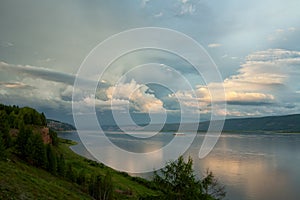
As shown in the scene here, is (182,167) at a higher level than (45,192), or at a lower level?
higher

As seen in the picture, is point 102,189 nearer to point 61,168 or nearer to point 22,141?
point 61,168

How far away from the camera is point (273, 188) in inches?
2265

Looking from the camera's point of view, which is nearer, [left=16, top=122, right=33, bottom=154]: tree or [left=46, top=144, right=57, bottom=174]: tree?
[left=46, top=144, right=57, bottom=174]: tree

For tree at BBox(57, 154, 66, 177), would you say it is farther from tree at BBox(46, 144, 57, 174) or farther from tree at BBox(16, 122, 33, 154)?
tree at BBox(16, 122, 33, 154)

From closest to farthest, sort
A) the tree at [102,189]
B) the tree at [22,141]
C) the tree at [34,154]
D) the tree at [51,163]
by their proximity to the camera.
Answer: the tree at [102,189]
the tree at [51,163]
the tree at [34,154]
the tree at [22,141]

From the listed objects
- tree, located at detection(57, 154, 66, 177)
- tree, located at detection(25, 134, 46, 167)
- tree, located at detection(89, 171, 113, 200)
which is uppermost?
tree, located at detection(25, 134, 46, 167)

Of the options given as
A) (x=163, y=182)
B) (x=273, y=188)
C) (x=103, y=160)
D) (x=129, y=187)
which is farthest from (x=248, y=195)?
(x=103, y=160)

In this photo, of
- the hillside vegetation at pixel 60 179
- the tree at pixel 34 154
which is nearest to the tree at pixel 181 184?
the hillside vegetation at pixel 60 179

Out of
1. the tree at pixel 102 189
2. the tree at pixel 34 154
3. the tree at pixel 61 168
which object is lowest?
the tree at pixel 102 189

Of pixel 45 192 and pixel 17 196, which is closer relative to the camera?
pixel 17 196

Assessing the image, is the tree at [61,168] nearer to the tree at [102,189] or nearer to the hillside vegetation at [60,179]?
the hillside vegetation at [60,179]

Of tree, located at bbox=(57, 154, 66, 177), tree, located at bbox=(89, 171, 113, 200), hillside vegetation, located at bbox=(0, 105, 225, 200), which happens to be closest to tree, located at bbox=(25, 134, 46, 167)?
hillside vegetation, located at bbox=(0, 105, 225, 200)

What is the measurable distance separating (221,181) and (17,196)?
50.2m

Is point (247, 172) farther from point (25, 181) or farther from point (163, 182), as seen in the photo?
point (25, 181)
